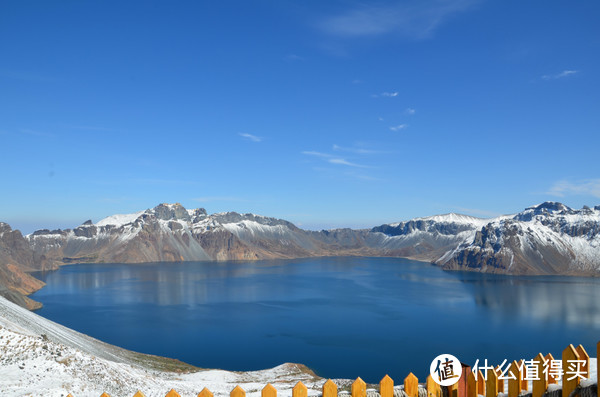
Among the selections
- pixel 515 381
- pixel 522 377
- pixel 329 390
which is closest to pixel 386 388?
pixel 329 390

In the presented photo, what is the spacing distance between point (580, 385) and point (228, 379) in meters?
47.7

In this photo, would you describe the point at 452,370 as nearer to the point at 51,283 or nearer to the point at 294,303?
the point at 294,303

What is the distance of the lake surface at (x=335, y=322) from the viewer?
245 feet

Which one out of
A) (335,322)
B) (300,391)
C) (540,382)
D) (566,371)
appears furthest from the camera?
(335,322)

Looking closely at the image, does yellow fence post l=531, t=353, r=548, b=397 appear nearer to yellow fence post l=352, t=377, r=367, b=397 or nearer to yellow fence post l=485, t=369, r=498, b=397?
yellow fence post l=485, t=369, r=498, b=397

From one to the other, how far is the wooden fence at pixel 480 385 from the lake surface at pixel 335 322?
60464 millimetres

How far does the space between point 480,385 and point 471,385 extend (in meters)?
0.13

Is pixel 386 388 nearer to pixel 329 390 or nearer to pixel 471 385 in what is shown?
pixel 329 390

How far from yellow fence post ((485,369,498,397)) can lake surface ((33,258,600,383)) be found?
60.5 metres

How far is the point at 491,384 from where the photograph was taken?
17.1 feet

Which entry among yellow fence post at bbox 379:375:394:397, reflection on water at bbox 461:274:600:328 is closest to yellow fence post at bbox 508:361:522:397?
yellow fence post at bbox 379:375:394:397

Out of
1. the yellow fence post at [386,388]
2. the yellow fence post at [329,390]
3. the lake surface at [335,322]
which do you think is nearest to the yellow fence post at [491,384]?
the yellow fence post at [386,388]

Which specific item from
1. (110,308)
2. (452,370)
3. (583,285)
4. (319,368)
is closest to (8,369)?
(452,370)

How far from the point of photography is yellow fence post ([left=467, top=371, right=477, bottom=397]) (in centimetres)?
522
